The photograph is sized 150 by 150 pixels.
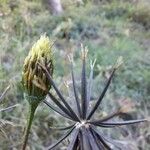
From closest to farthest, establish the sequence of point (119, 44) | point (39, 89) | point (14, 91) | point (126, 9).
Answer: point (39, 89)
point (14, 91)
point (119, 44)
point (126, 9)

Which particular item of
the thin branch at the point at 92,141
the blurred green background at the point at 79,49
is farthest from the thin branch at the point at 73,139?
the blurred green background at the point at 79,49

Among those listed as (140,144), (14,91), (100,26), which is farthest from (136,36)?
(14,91)

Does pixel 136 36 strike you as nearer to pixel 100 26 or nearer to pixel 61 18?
pixel 100 26

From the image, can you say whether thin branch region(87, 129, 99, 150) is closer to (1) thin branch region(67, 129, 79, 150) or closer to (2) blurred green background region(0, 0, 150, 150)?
(1) thin branch region(67, 129, 79, 150)

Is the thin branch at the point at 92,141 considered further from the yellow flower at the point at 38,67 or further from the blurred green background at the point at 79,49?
the blurred green background at the point at 79,49

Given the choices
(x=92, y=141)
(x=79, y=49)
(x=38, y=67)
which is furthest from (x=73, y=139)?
(x=79, y=49)

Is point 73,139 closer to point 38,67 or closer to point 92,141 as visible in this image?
point 92,141
